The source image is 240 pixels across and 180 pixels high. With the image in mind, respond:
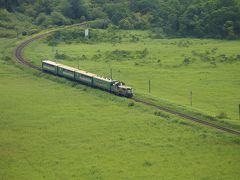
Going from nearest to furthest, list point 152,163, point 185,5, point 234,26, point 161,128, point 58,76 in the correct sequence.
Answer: point 152,163, point 161,128, point 58,76, point 234,26, point 185,5

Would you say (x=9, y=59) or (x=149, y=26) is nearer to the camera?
(x=9, y=59)

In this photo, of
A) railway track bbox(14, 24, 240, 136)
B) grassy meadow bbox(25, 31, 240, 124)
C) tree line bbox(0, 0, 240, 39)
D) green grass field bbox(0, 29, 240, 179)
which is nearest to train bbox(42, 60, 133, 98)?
green grass field bbox(0, 29, 240, 179)

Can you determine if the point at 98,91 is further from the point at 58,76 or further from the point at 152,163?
the point at 152,163

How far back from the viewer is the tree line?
13925 cm

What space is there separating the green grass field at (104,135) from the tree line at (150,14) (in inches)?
1564

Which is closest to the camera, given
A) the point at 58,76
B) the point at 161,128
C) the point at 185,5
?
the point at 161,128

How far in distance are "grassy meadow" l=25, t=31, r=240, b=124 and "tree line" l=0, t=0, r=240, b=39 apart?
641 centimetres

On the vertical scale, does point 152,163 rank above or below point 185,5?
below

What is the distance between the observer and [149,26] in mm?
151000

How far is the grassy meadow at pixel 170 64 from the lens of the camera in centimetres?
8862

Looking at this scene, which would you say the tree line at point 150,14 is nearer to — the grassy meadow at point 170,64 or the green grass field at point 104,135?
the grassy meadow at point 170,64

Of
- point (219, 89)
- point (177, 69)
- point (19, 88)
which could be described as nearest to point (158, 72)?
point (177, 69)

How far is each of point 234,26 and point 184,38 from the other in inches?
513

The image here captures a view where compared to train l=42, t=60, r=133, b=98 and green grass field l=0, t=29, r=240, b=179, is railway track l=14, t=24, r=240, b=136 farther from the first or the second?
train l=42, t=60, r=133, b=98
